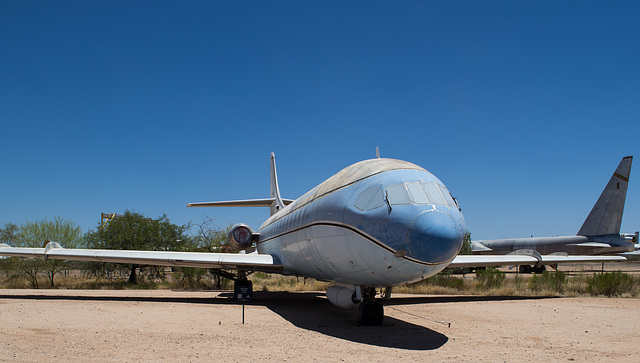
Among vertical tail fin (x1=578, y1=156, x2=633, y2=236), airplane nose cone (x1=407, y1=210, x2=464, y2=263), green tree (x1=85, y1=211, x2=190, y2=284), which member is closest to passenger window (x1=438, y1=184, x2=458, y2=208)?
airplane nose cone (x1=407, y1=210, x2=464, y2=263)

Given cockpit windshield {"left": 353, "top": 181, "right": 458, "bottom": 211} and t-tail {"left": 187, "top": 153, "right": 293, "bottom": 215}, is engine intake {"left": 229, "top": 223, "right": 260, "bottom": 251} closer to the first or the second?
t-tail {"left": 187, "top": 153, "right": 293, "bottom": 215}

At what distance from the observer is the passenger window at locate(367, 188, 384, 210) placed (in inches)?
302

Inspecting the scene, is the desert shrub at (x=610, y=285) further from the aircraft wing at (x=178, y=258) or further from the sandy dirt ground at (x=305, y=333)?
the aircraft wing at (x=178, y=258)

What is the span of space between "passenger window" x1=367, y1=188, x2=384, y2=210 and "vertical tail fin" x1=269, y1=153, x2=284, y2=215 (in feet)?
49.8

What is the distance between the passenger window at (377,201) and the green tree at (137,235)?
71.2 ft

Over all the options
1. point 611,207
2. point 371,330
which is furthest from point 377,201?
point 611,207

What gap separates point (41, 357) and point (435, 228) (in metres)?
6.00

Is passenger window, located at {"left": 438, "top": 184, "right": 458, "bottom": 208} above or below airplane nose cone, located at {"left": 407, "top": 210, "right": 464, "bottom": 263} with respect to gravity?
above

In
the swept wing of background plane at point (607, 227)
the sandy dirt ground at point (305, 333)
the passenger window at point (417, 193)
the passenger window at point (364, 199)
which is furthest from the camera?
the swept wing of background plane at point (607, 227)

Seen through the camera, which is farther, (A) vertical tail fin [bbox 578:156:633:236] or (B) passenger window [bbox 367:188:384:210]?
(A) vertical tail fin [bbox 578:156:633:236]

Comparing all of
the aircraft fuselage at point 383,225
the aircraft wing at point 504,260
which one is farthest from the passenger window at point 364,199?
the aircraft wing at point 504,260

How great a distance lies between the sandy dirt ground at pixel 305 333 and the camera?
246 inches

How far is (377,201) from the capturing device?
25.5ft

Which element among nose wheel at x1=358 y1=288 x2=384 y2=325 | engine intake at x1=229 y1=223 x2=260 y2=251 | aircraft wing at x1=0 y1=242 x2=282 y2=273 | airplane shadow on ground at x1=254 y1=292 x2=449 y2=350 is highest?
engine intake at x1=229 y1=223 x2=260 y2=251
